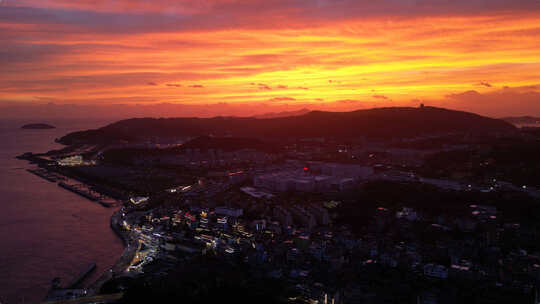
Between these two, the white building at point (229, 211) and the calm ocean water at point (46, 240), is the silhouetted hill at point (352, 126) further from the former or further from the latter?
the calm ocean water at point (46, 240)

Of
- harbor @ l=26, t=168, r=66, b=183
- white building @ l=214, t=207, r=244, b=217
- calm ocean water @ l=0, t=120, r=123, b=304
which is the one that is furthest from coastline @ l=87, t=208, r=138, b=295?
harbor @ l=26, t=168, r=66, b=183

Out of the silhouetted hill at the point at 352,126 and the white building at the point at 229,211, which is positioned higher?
the silhouetted hill at the point at 352,126

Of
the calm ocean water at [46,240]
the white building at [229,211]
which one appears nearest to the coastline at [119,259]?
the calm ocean water at [46,240]

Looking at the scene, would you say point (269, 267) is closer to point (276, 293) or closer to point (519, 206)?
point (276, 293)

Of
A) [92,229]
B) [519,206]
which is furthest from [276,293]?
[519,206]

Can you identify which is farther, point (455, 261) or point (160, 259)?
point (160, 259)

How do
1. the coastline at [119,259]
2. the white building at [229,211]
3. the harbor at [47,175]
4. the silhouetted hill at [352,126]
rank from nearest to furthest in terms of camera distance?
the coastline at [119,259]
the white building at [229,211]
the harbor at [47,175]
the silhouetted hill at [352,126]

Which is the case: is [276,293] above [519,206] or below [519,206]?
below

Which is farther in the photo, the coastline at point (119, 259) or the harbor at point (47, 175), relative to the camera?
the harbor at point (47, 175)
